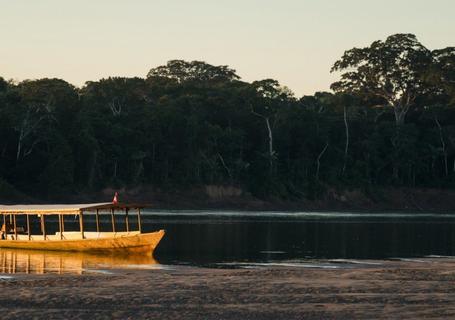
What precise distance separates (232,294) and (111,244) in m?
20.2

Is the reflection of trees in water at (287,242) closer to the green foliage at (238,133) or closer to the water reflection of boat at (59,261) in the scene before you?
the water reflection of boat at (59,261)

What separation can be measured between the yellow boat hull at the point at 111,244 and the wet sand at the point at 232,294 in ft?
31.2

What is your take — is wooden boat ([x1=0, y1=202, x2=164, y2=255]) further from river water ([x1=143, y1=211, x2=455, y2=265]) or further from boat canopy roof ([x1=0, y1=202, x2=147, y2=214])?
river water ([x1=143, y1=211, x2=455, y2=265])

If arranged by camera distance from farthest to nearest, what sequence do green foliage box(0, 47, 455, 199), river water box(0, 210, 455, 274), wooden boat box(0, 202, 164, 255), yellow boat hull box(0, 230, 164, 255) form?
green foliage box(0, 47, 455, 199) < wooden boat box(0, 202, 164, 255) < yellow boat hull box(0, 230, 164, 255) < river water box(0, 210, 455, 274)

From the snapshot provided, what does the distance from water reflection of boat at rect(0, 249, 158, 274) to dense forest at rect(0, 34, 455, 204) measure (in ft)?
194

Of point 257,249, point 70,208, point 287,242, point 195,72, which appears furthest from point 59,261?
point 195,72

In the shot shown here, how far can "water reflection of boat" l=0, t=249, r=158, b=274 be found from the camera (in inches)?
1604

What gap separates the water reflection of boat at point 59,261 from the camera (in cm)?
4075

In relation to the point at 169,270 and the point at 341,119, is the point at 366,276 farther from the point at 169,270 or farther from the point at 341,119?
the point at 341,119

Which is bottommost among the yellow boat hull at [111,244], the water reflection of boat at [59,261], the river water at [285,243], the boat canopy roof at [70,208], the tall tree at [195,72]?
the river water at [285,243]

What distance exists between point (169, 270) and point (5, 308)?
13.3 meters

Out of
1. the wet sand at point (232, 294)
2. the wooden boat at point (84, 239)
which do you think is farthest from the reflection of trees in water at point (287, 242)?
the wet sand at point (232, 294)

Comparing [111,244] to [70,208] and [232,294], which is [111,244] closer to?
[70,208]

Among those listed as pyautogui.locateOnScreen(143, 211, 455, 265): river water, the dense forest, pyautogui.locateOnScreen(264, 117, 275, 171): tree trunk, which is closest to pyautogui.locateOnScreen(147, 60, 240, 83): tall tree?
the dense forest
